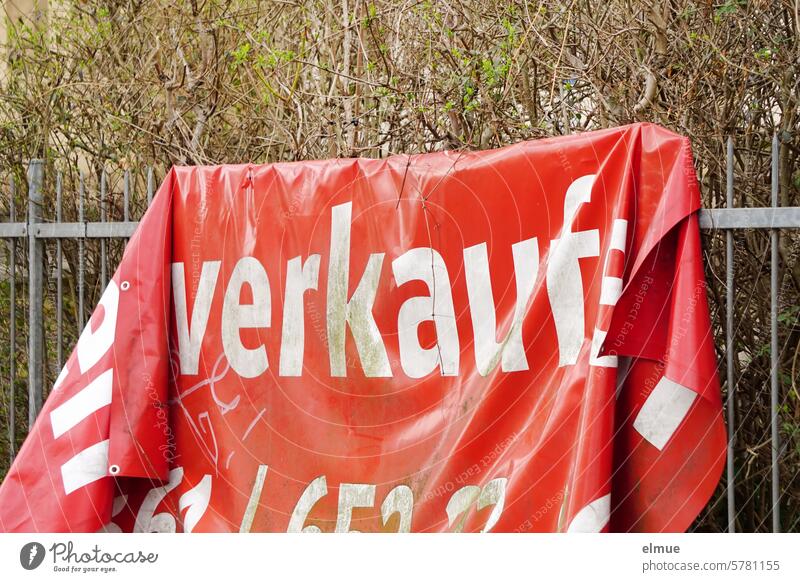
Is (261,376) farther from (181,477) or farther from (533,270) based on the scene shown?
(533,270)

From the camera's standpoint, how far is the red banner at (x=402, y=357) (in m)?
2.97

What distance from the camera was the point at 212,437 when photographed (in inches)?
147

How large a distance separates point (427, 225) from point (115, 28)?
3.18 m

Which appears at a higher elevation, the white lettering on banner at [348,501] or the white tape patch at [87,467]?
the white tape patch at [87,467]

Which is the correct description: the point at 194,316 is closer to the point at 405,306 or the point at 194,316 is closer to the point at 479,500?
the point at 405,306

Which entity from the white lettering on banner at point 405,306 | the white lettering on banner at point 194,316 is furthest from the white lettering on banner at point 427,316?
the white lettering on banner at point 194,316

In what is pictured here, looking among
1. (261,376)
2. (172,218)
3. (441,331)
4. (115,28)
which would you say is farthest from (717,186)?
(115,28)

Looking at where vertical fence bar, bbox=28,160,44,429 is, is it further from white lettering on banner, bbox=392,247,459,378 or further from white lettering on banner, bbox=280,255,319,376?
white lettering on banner, bbox=392,247,459,378

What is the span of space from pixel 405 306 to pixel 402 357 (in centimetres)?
18

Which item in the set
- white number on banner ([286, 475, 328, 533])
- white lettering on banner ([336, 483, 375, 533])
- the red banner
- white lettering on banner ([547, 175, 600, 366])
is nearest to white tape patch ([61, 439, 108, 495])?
the red banner

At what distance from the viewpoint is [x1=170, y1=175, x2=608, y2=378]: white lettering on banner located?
311 centimetres

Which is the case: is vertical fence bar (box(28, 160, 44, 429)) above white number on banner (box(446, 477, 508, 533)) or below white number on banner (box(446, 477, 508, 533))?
above

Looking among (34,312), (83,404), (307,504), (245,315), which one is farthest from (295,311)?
(34,312)

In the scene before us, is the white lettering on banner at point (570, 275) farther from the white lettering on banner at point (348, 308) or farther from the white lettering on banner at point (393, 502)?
the white lettering on banner at point (348, 308)
